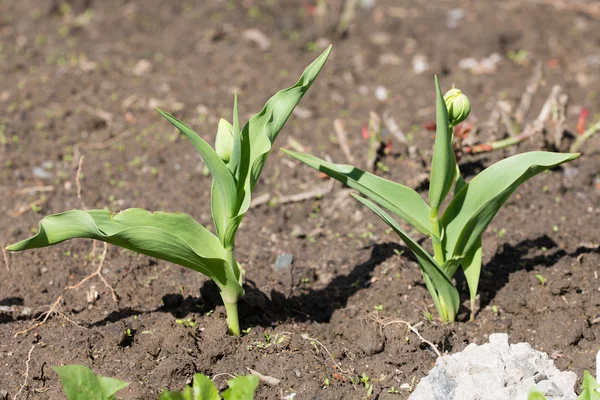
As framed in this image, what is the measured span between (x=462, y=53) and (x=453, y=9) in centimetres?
71

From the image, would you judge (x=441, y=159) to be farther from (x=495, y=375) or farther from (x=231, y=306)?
(x=231, y=306)

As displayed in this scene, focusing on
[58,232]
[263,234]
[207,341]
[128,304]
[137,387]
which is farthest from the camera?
[263,234]

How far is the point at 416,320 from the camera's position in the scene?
263cm

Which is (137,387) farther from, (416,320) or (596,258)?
(596,258)

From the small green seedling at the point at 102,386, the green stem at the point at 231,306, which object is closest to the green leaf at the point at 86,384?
the small green seedling at the point at 102,386

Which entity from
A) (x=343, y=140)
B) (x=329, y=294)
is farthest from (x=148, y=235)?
(x=343, y=140)

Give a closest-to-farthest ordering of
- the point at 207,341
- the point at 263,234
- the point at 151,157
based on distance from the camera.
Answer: the point at 207,341 → the point at 263,234 → the point at 151,157

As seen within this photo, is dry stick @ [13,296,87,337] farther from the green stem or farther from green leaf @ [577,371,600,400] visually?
green leaf @ [577,371,600,400]

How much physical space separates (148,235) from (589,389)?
1311mm

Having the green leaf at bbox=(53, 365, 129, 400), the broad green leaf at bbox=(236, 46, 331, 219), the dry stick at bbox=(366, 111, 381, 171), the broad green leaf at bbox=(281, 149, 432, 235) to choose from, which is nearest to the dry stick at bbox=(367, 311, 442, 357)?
the broad green leaf at bbox=(281, 149, 432, 235)

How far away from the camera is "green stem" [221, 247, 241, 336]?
7.86 ft

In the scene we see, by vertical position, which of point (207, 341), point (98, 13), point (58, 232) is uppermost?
point (58, 232)

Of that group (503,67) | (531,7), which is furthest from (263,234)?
(531,7)

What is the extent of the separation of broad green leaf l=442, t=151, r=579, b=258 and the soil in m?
0.36
